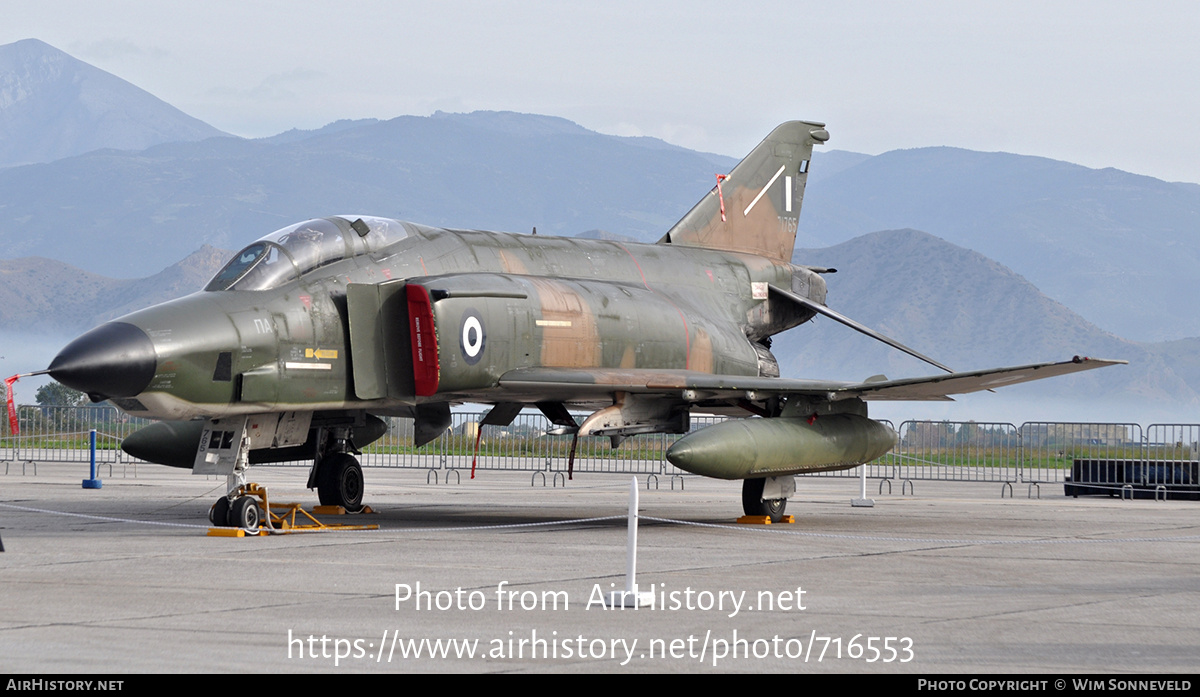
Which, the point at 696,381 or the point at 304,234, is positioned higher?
the point at 304,234

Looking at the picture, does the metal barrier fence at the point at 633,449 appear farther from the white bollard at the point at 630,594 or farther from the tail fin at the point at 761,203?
the white bollard at the point at 630,594

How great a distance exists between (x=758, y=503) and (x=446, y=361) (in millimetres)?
4161

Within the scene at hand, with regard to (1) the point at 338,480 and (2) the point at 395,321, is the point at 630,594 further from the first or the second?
(1) the point at 338,480

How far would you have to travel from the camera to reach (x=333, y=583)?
28.4 feet

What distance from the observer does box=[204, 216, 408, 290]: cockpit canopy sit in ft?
40.8

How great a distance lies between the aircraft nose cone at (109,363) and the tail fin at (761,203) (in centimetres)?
761

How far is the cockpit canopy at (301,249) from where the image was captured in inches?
490

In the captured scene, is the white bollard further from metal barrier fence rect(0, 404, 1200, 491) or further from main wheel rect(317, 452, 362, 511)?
metal barrier fence rect(0, 404, 1200, 491)

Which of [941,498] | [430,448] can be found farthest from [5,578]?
[430,448]

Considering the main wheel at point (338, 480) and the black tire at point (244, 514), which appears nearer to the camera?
the black tire at point (244, 514)

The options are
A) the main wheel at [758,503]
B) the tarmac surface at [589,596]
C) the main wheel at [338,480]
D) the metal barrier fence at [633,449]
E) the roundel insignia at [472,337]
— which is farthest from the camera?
the metal barrier fence at [633,449]

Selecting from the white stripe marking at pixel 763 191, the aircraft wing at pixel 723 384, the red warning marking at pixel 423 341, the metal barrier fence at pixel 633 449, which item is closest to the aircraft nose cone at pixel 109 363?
the red warning marking at pixel 423 341
